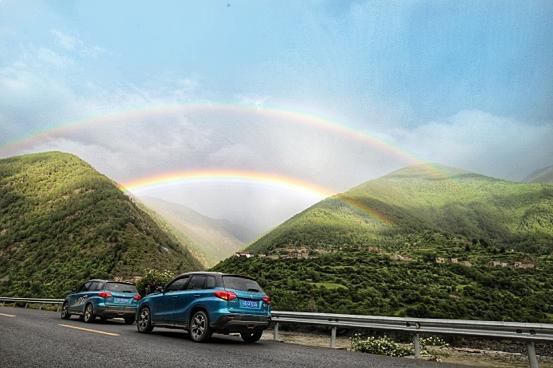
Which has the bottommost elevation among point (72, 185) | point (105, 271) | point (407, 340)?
point (407, 340)

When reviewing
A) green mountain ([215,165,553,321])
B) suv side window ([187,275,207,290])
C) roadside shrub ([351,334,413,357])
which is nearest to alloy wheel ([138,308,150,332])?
suv side window ([187,275,207,290])

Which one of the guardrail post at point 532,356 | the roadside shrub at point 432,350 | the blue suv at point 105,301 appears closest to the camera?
the guardrail post at point 532,356

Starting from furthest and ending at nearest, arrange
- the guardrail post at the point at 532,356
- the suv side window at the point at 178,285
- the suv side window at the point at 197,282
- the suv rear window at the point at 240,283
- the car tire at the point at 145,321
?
the car tire at the point at 145,321, the suv side window at the point at 178,285, the suv side window at the point at 197,282, the suv rear window at the point at 240,283, the guardrail post at the point at 532,356

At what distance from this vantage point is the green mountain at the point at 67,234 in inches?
2156

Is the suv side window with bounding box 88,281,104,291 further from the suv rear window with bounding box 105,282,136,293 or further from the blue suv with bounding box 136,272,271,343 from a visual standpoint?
the blue suv with bounding box 136,272,271,343

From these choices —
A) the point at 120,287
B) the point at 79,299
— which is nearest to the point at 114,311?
the point at 120,287

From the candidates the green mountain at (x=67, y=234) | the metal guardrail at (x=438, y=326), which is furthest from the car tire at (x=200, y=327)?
the green mountain at (x=67, y=234)

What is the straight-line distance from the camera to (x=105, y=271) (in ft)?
173

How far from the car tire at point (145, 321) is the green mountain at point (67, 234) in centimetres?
4016

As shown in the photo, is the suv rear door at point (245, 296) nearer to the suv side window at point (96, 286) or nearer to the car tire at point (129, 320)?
the car tire at point (129, 320)

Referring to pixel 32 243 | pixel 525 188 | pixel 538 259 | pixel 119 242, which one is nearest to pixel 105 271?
pixel 119 242

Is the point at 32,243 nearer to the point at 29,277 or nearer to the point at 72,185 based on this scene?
the point at 29,277

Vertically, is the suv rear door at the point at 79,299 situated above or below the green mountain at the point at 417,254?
below

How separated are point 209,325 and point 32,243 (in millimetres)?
64501
